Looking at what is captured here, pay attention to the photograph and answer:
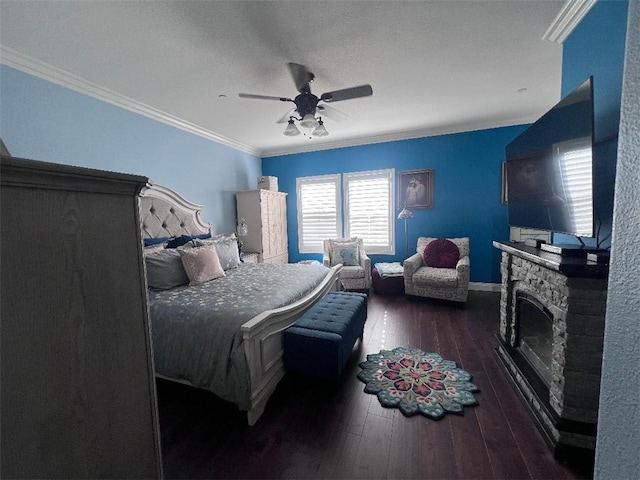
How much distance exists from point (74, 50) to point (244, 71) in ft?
4.33

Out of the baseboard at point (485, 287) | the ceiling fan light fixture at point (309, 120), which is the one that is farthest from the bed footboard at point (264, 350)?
the baseboard at point (485, 287)

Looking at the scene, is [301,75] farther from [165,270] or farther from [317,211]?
[317,211]

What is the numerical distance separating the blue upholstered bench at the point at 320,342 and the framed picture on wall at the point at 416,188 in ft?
9.94

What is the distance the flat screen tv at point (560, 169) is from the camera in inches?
56.1

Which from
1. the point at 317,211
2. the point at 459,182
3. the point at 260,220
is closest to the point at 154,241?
the point at 260,220

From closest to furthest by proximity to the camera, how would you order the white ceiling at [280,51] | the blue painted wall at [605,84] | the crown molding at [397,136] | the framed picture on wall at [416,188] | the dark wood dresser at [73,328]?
the dark wood dresser at [73,328] < the blue painted wall at [605,84] < the white ceiling at [280,51] < the crown molding at [397,136] < the framed picture on wall at [416,188]

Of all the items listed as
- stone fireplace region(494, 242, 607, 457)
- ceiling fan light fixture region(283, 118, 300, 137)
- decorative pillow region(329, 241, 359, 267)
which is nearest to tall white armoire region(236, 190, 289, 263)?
decorative pillow region(329, 241, 359, 267)

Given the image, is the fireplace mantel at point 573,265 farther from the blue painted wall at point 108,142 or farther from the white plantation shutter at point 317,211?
the blue painted wall at point 108,142

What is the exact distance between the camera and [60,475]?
63 cm

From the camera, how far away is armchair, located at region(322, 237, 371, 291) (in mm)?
4406

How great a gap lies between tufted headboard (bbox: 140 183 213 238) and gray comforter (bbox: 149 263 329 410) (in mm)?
1274

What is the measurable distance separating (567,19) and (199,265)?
141 inches

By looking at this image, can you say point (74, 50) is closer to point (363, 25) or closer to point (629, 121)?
point (363, 25)

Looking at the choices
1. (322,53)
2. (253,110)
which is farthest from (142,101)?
(322,53)
